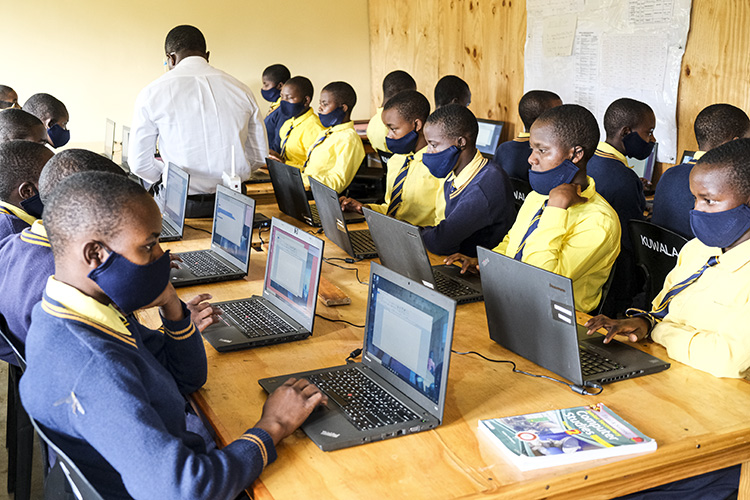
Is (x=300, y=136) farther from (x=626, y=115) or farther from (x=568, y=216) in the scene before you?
(x=568, y=216)

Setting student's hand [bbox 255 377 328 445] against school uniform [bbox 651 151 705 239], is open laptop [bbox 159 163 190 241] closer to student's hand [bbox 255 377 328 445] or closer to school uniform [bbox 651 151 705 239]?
student's hand [bbox 255 377 328 445]

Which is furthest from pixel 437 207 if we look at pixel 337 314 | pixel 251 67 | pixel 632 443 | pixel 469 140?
pixel 251 67

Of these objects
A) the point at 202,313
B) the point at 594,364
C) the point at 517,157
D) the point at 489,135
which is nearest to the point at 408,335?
the point at 594,364

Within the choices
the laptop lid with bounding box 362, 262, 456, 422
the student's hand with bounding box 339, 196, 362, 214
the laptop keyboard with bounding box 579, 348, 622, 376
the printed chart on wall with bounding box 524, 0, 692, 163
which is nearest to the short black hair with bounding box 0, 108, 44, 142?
the student's hand with bounding box 339, 196, 362, 214

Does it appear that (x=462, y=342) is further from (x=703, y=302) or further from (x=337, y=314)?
(x=703, y=302)

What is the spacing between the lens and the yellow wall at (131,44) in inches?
243

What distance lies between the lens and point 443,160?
9.60ft

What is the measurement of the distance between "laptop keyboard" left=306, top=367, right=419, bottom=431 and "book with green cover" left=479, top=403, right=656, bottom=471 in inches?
7.4

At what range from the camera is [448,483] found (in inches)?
51.4

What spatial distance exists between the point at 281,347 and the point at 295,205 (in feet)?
5.24

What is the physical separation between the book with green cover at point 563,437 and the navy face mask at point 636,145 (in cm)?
245

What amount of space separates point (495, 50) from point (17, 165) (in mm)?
4054

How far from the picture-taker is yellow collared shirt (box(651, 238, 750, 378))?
67.4 inches

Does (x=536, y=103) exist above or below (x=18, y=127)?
above
